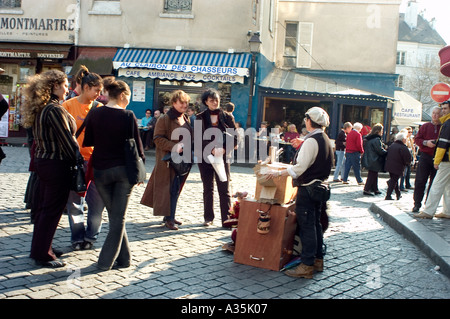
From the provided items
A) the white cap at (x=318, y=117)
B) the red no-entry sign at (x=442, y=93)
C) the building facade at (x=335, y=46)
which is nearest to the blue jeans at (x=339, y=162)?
the red no-entry sign at (x=442, y=93)

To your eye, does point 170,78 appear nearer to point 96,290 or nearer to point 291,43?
point 291,43

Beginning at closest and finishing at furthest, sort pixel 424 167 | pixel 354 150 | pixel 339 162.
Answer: pixel 424 167, pixel 354 150, pixel 339 162

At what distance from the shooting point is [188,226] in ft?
22.5

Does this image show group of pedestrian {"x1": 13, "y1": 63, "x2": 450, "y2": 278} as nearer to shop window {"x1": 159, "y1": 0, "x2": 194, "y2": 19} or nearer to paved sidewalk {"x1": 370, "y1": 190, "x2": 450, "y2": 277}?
paved sidewalk {"x1": 370, "y1": 190, "x2": 450, "y2": 277}

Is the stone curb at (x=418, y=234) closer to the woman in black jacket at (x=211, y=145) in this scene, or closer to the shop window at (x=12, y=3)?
the woman in black jacket at (x=211, y=145)

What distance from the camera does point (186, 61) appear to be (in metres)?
18.5

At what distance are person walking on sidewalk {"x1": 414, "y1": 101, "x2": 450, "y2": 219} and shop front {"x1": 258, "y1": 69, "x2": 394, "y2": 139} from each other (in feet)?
36.2

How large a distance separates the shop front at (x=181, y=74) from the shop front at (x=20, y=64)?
274 cm

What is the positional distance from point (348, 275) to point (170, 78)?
14.6m

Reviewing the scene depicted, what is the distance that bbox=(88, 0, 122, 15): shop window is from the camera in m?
19.4

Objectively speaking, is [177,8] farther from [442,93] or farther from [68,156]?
[68,156]

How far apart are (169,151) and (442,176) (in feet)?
14.0

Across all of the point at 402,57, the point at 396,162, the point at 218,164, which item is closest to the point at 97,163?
the point at 218,164

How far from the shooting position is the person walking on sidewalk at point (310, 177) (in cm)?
480
